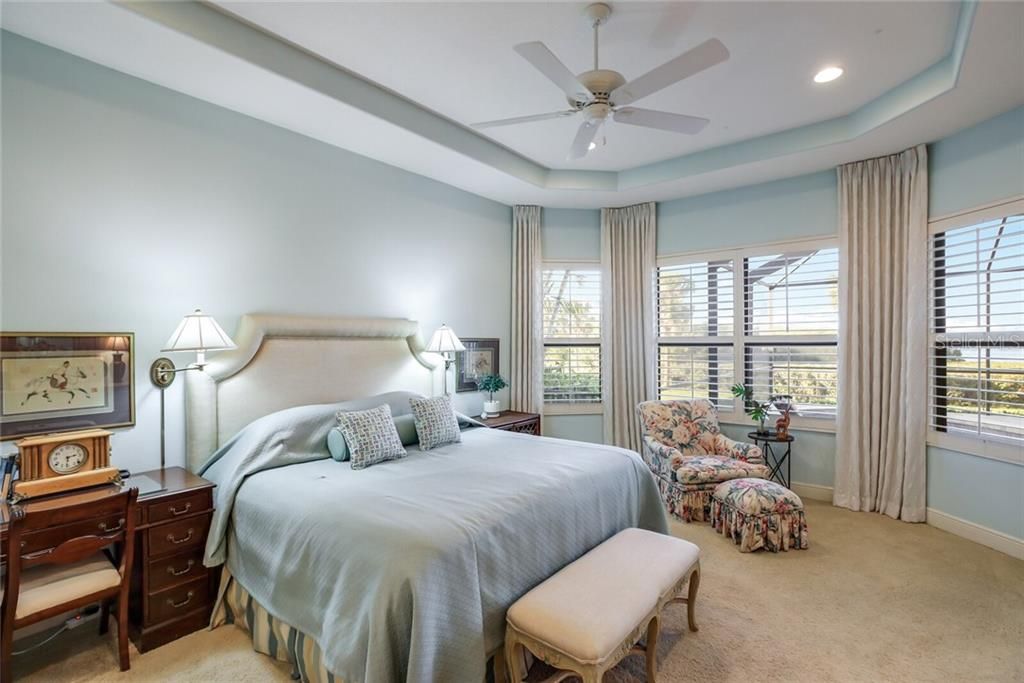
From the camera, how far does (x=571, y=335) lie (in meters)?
5.60

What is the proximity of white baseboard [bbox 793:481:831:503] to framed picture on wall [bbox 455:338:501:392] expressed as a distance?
10.2 ft

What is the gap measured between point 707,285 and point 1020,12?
304 centimetres

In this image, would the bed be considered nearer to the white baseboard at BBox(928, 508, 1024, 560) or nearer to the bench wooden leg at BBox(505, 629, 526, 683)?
the bench wooden leg at BBox(505, 629, 526, 683)

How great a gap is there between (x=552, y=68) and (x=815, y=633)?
9.98ft

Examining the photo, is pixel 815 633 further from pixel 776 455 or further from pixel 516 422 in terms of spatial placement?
pixel 516 422

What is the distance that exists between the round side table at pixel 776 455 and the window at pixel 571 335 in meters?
1.72

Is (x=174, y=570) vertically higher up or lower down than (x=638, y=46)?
lower down

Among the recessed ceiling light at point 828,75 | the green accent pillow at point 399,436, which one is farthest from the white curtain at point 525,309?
the recessed ceiling light at point 828,75

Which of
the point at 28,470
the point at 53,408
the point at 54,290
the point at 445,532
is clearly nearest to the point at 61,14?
the point at 54,290

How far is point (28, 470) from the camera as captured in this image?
2139mm

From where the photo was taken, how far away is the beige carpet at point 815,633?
2184 mm

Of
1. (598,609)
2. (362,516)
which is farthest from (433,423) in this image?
(598,609)

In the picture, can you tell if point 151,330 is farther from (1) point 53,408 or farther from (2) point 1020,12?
(2) point 1020,12

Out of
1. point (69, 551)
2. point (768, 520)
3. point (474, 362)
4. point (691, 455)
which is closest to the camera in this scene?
point (69, 551)
